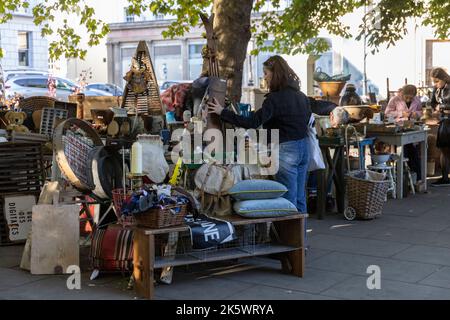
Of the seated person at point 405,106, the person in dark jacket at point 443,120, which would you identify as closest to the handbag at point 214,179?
the seated person at point 405,106

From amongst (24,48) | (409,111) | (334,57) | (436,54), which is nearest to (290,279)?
(409,111)

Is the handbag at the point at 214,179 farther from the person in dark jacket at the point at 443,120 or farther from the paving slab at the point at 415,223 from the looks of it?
the person in dark jacket at the point at 443,120

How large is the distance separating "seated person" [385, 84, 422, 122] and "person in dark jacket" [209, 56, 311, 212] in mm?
5005

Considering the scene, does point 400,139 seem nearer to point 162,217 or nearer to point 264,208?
point 264,208

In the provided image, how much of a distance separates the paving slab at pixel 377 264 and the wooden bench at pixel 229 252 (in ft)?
1.32

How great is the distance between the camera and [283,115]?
6.73 m

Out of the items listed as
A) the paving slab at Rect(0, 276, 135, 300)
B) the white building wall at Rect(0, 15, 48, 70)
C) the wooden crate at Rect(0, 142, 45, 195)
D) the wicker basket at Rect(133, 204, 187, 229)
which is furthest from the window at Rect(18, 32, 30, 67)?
the wicker basket at Rect(133, 204, 187, 229)

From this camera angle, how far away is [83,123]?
7.31 meters

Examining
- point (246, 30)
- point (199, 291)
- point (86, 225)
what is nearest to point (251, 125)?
point (199, 291)

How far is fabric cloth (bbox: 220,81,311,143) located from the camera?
21.8 ft

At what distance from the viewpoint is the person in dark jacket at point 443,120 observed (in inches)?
446

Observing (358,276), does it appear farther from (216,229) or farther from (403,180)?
(403,180)

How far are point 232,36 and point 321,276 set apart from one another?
4.50 meters

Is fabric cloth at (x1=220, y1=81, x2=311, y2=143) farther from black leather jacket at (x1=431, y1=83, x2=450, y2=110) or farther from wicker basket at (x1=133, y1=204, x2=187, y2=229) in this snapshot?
black leather jacket at (x1=431, y1=83, x2=450, y2=110)
